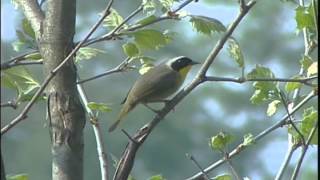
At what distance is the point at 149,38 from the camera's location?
4.25 feet

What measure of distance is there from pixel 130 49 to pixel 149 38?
0.34 feet

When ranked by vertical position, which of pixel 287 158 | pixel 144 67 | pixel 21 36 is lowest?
pixel 287 158

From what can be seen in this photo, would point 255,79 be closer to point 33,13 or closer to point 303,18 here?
point 303,18

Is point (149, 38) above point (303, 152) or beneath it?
above

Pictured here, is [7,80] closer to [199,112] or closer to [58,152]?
[58,152]

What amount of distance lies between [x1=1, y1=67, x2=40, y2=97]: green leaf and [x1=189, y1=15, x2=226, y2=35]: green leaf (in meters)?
0.23

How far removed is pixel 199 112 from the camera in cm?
1164

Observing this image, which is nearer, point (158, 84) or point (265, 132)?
point (265, 132)

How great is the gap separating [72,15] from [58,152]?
19 cm

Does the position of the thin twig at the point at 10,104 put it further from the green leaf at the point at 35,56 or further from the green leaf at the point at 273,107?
the green leaf at the point at 273,107

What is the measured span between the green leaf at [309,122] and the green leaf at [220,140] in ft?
0.35

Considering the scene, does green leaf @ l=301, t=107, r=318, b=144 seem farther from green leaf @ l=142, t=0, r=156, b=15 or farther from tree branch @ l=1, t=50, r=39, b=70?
tree branch @ l=1, t=50, r=39, b=70

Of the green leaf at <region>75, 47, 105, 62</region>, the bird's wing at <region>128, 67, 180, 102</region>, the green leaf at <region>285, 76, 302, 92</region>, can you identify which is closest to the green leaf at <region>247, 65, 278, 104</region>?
the green leaf at <region>285, 76, 302, 92</region>

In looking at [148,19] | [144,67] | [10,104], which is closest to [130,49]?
[144,67]
